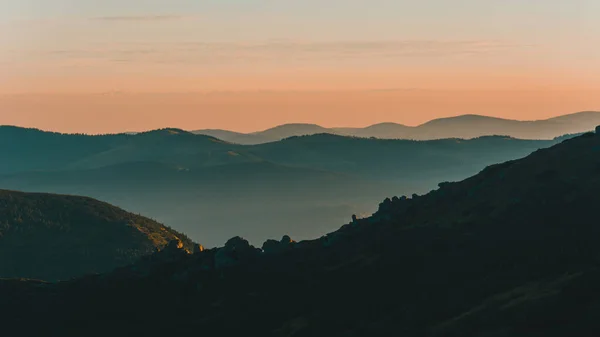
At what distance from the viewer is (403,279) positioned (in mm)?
133875

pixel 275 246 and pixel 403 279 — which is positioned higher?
pixel 275 246

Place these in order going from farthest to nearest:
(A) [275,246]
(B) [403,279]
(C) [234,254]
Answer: (A) [275,246]
(C) [234,254]
(B) [403,279]

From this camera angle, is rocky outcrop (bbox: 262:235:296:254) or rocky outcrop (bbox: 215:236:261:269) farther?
rocky outcrop (bbox: 262:235:296:254)

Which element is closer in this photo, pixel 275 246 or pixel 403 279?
pixel 403 279

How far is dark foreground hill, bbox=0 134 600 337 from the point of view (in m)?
108

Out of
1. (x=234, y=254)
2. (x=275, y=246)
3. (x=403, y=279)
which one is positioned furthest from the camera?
(x=275, y=246)

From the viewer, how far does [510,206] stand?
15400cm

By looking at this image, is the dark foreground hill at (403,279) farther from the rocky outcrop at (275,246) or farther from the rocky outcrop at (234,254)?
the rocky outcrop at (275,246)

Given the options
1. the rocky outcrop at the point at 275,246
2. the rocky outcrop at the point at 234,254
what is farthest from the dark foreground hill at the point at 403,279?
the rocky outcrop at the point at 275,246

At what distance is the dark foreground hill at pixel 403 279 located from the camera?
10831 centimetres

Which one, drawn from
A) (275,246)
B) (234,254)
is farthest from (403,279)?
(275,246)

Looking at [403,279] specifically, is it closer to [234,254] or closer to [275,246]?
[234,254]

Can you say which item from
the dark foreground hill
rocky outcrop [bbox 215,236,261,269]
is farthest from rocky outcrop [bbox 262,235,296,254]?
rocky outcrop [bbox 215,236,261,269]

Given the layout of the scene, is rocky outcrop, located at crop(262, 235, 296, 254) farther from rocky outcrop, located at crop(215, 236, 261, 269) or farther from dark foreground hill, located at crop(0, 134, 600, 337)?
rocky outcrop, located at crop(215, 236, 261, 269)
